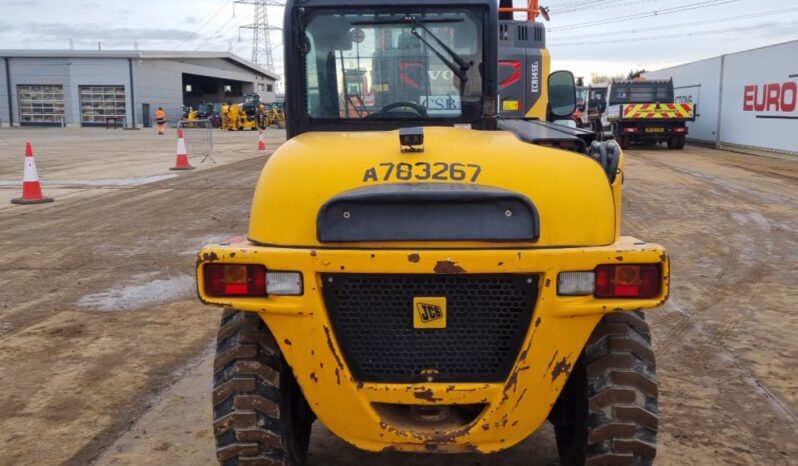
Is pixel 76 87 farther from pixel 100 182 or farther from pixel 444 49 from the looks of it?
pixel 444 49

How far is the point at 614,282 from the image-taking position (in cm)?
263

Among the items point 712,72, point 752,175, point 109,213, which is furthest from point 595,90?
point 109,213

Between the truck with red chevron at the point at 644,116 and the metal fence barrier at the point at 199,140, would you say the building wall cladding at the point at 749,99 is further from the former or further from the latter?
the metal fence barrier at the point at 199,140

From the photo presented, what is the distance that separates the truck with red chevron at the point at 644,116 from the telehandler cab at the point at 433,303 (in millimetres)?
22933

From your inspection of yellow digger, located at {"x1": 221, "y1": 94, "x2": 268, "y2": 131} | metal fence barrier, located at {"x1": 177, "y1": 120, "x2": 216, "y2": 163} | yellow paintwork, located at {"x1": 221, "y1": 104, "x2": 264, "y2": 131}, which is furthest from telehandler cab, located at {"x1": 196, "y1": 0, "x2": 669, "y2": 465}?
yellow paintwork, located at {"x1": 221, "y1": 104, "x2": 264, "y2": 131}

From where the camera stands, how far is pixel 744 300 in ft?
20.9

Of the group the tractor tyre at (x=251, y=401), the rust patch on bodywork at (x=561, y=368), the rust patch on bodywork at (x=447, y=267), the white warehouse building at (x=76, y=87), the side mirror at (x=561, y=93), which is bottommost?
the tractor tyre at (x=251, y=401)

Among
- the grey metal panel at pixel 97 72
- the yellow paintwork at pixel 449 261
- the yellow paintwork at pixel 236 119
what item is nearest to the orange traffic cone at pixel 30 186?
the yellow paintwork at pixel 449 261

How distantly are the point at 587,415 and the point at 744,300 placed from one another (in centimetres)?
416

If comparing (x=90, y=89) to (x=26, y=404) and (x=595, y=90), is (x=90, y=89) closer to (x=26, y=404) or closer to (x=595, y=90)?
(x=595, y=90)

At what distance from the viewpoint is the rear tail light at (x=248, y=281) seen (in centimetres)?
264

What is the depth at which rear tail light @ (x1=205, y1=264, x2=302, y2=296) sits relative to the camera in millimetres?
2637

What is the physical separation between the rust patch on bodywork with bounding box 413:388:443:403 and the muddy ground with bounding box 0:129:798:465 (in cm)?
92

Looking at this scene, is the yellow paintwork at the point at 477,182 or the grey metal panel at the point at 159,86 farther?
the grey metal panel at the point at 159,86
